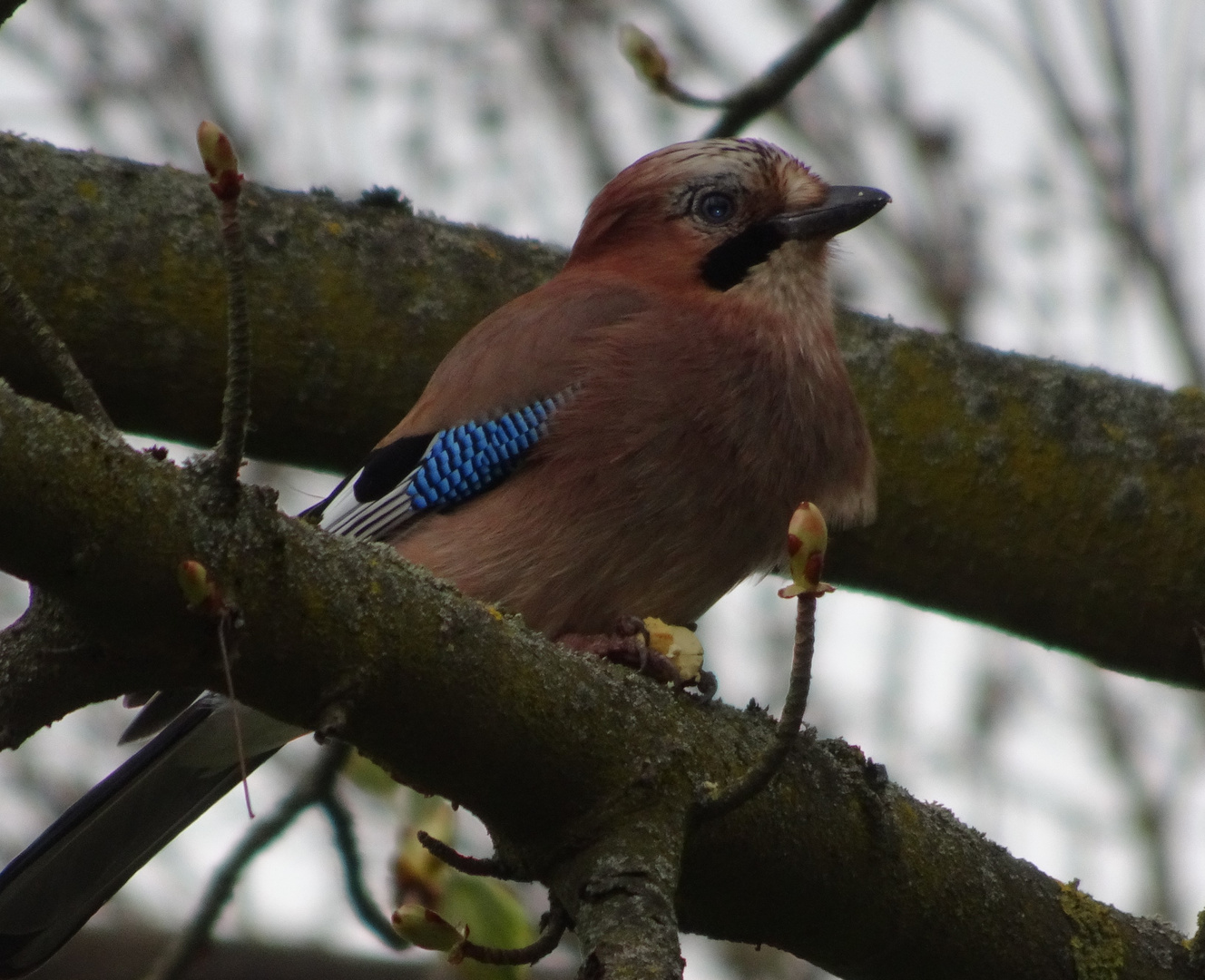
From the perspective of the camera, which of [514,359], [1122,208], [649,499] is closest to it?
[649,499]

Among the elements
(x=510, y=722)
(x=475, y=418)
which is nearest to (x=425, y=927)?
(x=510, y=722)

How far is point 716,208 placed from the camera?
4758 mm

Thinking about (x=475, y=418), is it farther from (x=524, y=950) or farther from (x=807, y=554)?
(x=807, y=554)

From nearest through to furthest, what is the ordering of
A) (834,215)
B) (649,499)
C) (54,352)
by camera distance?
(54,352) → (649,499) → (834,215)

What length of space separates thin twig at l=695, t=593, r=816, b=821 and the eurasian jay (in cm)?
113

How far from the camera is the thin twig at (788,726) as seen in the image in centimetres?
225

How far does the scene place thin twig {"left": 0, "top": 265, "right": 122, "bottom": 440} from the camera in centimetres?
243

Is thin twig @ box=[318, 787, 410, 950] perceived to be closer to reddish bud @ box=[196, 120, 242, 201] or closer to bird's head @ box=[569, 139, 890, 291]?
bird's head @ box=[569, 139, 890, 291]

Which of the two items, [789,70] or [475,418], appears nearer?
[475,418]

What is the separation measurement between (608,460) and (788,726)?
1.55m

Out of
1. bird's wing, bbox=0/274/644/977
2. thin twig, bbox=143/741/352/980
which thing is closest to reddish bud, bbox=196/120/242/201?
bird's wing, bbox=0/274/644/977

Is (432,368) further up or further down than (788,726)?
further up

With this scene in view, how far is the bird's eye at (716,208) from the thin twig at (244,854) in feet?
5.92

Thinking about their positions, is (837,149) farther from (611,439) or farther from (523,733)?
(523,733)
